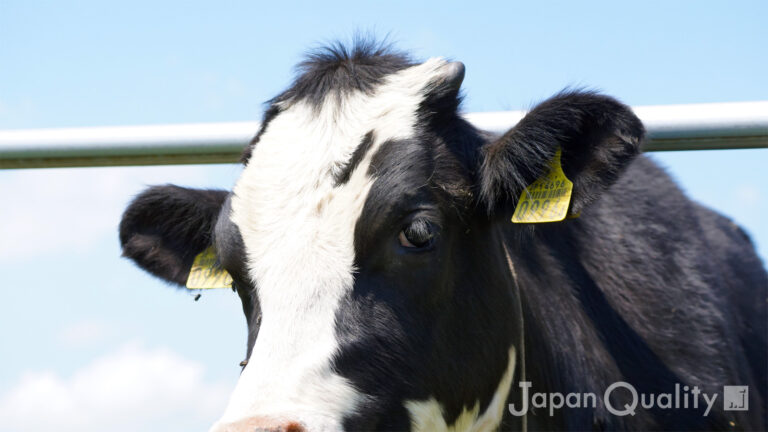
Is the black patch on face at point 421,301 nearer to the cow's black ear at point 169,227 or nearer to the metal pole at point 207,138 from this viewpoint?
the metal pole at point 207,138

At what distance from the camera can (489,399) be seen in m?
3.17

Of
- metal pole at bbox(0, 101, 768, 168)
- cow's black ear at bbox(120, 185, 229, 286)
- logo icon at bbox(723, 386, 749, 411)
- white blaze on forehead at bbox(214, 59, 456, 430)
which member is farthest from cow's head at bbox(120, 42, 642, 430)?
logo icon at bbox(723, 386, 749, 411)

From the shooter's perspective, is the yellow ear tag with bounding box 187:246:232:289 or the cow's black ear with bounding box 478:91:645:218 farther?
the yellow ear tag with bounding box 187:246:232:289

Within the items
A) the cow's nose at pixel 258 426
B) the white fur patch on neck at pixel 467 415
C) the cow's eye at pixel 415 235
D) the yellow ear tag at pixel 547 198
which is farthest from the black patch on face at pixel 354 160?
the cow's nose at pixel 258 426

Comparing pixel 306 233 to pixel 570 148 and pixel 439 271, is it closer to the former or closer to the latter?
pixel 439 271

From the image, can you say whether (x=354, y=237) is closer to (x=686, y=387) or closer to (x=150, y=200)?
(x=150, y=200)

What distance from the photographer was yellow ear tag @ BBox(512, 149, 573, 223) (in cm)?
314

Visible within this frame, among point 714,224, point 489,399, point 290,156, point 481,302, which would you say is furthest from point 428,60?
point 714,224

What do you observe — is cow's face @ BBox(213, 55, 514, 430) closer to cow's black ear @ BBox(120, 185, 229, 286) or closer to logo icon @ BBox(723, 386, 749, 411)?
cow's black ear @ BBox(120, 185, 229, 286)

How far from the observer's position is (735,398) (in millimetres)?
4027

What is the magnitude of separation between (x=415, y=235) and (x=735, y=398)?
6.46 ft

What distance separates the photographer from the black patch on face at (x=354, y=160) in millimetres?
2973

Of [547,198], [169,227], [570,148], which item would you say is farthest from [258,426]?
[169,227]

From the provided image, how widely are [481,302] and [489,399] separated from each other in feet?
1.13
